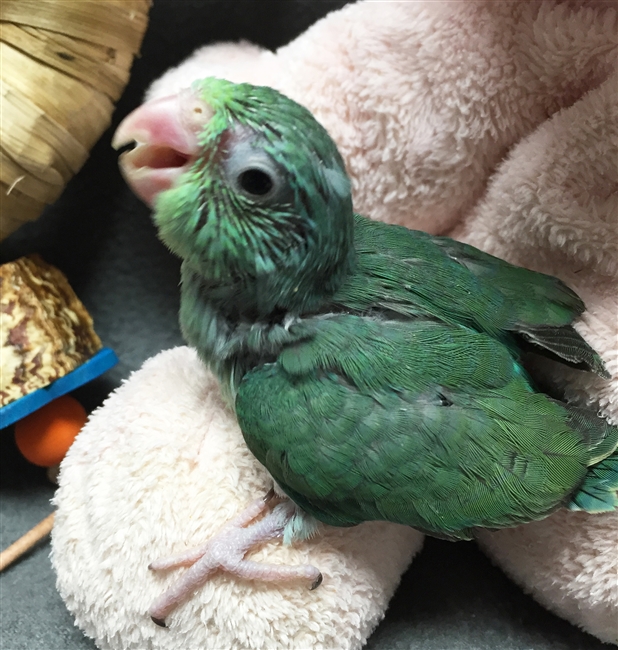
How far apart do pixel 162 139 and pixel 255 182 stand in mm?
98

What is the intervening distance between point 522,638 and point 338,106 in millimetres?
762

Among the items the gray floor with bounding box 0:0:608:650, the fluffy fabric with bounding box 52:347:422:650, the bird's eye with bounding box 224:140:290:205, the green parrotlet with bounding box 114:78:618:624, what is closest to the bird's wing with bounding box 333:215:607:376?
the green parrotlet with bounding box 114:78:618:624

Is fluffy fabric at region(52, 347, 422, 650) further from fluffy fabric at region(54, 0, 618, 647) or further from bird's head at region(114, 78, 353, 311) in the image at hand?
bird's head at region(114, 78, 353, 311)

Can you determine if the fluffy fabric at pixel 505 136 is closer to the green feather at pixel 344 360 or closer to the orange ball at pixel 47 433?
the green feather at pixel 344 360

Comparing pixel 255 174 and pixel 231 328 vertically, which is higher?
pixel 255 174

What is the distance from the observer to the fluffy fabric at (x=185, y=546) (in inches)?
24.8

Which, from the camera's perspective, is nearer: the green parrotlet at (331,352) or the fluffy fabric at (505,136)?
the green parrotlet at (331,352)

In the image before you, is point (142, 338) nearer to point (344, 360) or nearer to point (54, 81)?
point (54, 81)

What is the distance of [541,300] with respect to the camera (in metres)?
0.66

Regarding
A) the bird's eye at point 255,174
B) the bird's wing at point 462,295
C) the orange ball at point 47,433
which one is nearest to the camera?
the bird's eye at point 255,174

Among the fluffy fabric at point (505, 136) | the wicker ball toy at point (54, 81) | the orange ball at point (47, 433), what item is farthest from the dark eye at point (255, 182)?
the orange ball at point (47, 433)

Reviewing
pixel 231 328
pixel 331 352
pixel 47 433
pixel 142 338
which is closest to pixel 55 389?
pixel 47 433

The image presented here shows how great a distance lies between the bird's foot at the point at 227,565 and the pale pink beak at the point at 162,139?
0.36 m

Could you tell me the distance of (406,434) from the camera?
56cm
